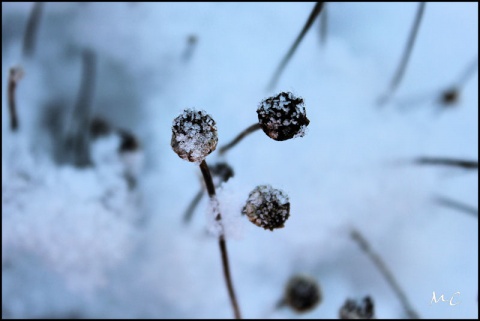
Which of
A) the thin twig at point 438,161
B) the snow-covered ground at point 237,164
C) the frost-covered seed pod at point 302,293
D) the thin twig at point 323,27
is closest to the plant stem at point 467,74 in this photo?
the snow-covered ground at point 237,164

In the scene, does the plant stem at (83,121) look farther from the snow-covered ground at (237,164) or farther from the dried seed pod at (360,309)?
the dried seed pod at (360,309)

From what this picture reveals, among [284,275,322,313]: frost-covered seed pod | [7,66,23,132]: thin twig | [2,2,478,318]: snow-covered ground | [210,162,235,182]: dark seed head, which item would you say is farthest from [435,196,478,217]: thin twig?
[7,66,23,132]: thin twig

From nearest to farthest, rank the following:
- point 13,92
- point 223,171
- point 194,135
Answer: point 194,135, point 223,171, point 13,92

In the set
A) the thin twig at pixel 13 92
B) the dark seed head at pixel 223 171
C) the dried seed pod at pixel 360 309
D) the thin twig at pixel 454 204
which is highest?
the thin twig at pixel 13 92

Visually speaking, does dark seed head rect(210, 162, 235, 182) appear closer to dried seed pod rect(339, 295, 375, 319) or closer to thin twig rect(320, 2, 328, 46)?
dried seed pod rect(339, 295, 375, 319)

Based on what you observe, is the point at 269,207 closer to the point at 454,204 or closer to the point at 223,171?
the point at 223,171

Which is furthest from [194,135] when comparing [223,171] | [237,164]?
[237,164]

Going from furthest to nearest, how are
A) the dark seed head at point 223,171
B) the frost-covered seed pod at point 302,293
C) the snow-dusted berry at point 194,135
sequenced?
1. the frost-covered seed pod at point 302,293
2. the dark seed head at point 223,171
3. the snow-dusted berry at point 194,135
